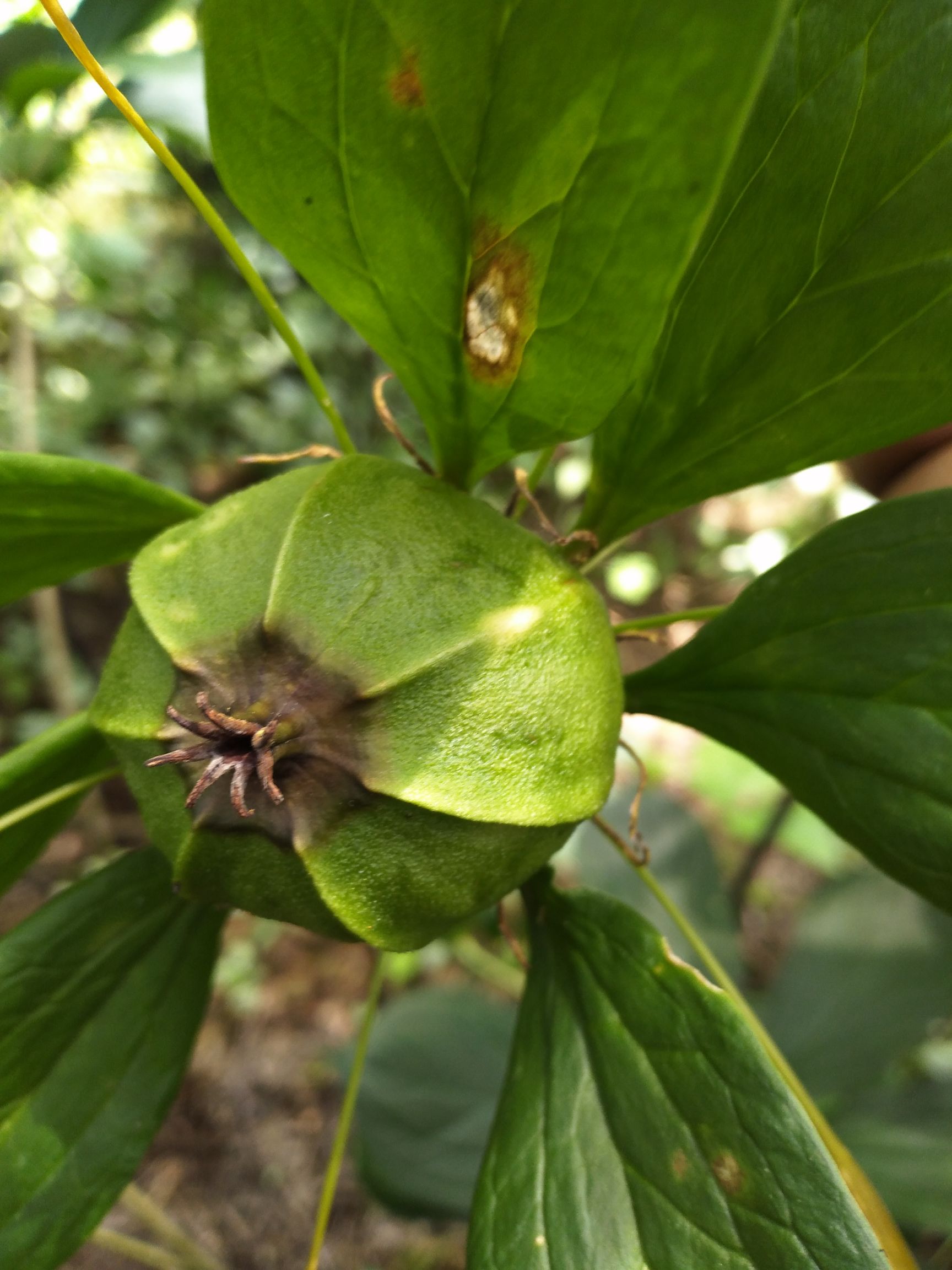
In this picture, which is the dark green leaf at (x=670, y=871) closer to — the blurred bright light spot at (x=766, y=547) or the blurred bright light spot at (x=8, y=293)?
the blurred bright light spot at (x=766, y=547)

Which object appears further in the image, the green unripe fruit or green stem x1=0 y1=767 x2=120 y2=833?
green stem x1=0 y1=767 x2=120 y2=833

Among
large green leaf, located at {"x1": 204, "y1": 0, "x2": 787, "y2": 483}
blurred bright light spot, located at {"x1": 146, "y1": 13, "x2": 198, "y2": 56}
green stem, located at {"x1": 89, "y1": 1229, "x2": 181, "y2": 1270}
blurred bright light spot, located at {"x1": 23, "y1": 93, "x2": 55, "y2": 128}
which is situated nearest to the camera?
large green leaf, located at {"x1": 204, "y1": 0, "x2": 787, "y2": 483}

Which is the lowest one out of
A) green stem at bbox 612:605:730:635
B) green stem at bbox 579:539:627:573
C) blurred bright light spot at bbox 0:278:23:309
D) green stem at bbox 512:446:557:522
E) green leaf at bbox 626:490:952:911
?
green leaf at bbox 626:490:952:911

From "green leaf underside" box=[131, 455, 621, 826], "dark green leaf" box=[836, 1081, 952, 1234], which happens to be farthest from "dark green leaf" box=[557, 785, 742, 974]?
"green leaf underside" box=[131, 455, 621, 826]

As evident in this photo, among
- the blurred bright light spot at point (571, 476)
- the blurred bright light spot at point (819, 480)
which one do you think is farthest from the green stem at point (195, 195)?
the blurred bright light spot at point (819, 480)

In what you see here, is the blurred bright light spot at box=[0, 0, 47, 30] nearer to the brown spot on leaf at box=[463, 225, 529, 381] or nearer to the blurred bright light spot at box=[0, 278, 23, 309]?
the brown spot on leaf at box=[463, 225, 529, 381]

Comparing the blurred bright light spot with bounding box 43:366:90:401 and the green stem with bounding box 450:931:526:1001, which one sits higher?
the blurred bright light spot with bounding box 43:366:90:401

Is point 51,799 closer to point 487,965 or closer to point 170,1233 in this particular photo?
point 170,1233

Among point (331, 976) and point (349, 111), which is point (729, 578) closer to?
point (331, 976)

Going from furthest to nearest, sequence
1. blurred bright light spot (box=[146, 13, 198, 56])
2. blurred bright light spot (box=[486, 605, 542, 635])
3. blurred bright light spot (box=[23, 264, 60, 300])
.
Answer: blurred bright light spot (box=[23, 264, 60, 300])
blurred bright light spot (box=[146, 13, 198, 56])
blurred bright light spot (box=[486, 605, 542, 635])
